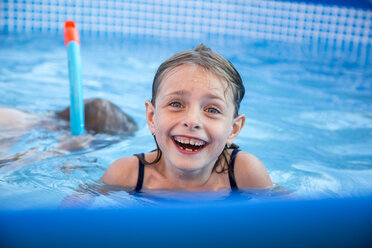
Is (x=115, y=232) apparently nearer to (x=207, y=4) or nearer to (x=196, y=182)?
(x=196, y=182)

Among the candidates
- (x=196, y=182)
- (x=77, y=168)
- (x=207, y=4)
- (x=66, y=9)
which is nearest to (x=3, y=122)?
(x=77, y=168)

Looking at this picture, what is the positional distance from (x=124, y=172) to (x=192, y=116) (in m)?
0.75

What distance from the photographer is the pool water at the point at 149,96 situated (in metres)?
2.54

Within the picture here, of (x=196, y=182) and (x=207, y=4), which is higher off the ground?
(x=207, y=4)

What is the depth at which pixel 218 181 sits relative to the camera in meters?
2.47

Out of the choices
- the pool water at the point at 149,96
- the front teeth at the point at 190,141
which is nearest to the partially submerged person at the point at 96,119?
the pool water at the point at 149,96

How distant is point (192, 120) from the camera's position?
189cm

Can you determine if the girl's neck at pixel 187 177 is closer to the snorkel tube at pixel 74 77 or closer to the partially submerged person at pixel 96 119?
the snorkel tube at pixel 74 77

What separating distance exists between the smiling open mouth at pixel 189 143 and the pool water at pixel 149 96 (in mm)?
285

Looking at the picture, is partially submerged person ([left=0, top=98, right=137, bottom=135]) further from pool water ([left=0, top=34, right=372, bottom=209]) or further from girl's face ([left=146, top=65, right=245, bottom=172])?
girl's face ([left=146, top=65, right=245, bottom=172])

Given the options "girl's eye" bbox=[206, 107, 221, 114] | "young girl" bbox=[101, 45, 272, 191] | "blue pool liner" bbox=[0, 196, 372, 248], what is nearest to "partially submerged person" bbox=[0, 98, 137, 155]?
"young girl" bbox=[101, 45, 272, 191]

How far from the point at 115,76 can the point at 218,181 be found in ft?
14.2

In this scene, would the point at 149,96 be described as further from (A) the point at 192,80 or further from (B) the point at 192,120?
(B) the point at 192,120

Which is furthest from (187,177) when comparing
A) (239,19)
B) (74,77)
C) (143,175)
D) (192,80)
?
(239,19)
